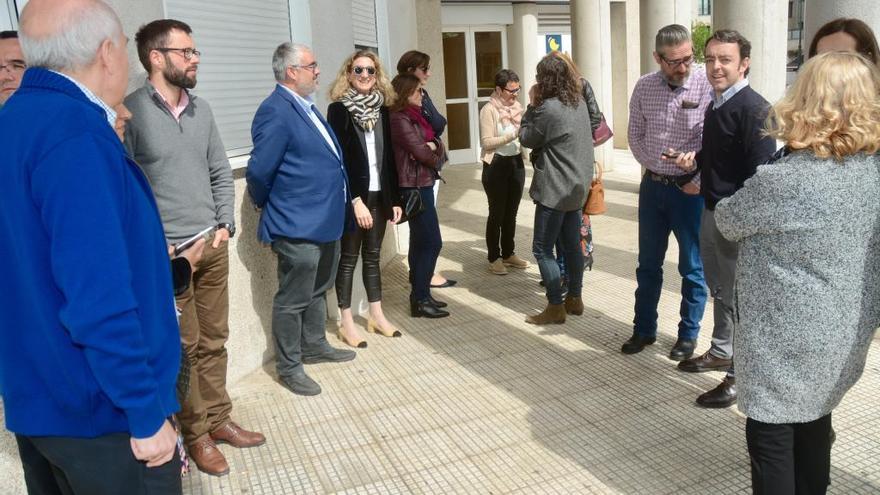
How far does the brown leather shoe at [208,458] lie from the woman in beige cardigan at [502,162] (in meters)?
4.01

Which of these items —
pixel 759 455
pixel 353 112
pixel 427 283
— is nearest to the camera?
pixel 759 455

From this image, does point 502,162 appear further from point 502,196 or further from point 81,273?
point 81,273

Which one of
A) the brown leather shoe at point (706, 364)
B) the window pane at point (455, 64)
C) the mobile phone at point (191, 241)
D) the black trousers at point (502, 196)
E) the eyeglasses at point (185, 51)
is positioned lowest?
the brown leather shoe at point (706, 364)

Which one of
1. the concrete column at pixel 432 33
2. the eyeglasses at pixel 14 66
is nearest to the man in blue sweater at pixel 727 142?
the eyeglasses at pixel 14 66

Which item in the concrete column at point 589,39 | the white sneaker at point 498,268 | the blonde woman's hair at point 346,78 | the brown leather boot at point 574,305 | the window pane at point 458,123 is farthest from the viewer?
the window pane at point 458,123

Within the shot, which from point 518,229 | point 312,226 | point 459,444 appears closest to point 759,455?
point 459,444

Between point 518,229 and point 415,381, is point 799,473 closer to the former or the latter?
point 415,381

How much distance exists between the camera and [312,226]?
4379 mm

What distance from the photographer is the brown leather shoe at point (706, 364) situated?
4.54 meters

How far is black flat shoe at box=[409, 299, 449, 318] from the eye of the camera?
5.97 meters

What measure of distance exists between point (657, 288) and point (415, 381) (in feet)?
5.58

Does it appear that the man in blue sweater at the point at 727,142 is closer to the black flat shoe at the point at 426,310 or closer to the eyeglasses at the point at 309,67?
the eyeglasses at the point at 309,67

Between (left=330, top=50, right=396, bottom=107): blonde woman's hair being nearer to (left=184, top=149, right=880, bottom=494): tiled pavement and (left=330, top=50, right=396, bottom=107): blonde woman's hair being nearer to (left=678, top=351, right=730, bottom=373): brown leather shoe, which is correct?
(left=184, top=149, right=880, bottom=494): tiled pavement

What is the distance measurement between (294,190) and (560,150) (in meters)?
1.99
